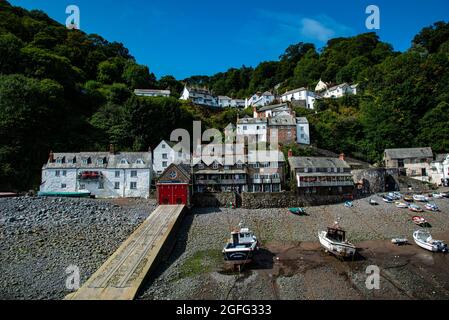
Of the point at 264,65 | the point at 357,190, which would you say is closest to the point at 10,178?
the point at 357,190

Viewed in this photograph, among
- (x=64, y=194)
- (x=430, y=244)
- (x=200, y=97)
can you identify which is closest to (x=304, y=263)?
(x=430, y=244)

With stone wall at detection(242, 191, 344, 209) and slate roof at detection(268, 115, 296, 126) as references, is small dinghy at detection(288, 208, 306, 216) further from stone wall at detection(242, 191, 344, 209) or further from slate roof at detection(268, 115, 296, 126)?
slate roof at detection(268, 115, 296, 126)

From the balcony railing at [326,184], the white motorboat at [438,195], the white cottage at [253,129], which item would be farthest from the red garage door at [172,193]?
the white motorboat at [438,195]

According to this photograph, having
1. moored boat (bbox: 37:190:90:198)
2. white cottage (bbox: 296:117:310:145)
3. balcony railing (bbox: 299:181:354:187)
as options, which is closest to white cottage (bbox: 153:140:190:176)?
moored boat (bbox: 37:190:90:198)

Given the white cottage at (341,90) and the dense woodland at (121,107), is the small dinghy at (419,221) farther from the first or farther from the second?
the white cottage at (341,90)

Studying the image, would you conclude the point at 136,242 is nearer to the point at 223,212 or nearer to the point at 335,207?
the point at 223,212

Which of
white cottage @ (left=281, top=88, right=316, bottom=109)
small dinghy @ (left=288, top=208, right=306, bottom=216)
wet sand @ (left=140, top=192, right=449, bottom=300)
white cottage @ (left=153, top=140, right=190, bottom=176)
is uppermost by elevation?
white cottage @ (left=281, top=88, right=316, bottom=109)

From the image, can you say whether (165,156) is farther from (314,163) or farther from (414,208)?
(414,208)
